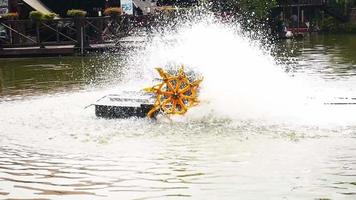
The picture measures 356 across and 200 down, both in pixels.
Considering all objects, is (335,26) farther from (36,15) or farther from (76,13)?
(36,15)

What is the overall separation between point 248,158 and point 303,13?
54875mm

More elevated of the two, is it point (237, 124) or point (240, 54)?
point (240, 54)

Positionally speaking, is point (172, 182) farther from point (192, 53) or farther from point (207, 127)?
point (192, 53)

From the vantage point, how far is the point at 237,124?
12.7 m

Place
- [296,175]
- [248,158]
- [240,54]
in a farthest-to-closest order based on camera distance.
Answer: [240,54] < [248,158] < [296,175]

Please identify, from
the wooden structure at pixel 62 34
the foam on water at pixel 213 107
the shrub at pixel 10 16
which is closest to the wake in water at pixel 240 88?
the foam on water at pixel 213 107

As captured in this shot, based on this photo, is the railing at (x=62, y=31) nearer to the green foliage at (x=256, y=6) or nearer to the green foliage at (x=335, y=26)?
the green foliage at (x=256, y=6)

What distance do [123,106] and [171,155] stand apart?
3780mm

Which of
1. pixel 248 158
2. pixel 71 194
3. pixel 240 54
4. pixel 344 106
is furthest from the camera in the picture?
pixel 240 54

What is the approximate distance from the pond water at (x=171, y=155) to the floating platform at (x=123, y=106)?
0.92 ft

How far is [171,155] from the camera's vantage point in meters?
10.2

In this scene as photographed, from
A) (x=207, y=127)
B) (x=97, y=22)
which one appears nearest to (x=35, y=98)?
(x=207, y=127)

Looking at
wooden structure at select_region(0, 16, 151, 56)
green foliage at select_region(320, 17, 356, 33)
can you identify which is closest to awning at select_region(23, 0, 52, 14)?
wooden structure at select_region(0, 16, 151, 56)

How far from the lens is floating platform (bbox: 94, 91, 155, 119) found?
44.9 feet
